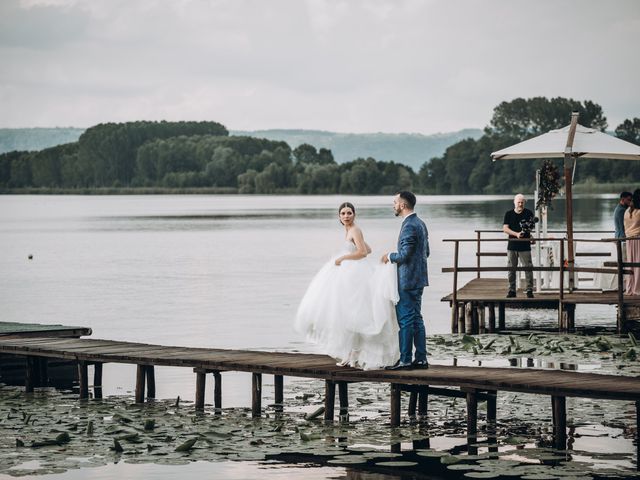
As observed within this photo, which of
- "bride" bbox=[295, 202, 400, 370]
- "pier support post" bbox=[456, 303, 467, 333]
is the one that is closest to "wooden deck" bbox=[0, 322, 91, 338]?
"bride" bbox=[295, 202, 400, 370]

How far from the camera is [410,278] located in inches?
511

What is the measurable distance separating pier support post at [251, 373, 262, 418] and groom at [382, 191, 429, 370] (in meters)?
1.82

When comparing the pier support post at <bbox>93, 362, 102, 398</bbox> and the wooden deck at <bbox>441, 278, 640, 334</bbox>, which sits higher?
the wooden deck at <bbox>441, 278, 640, 334</bbox>

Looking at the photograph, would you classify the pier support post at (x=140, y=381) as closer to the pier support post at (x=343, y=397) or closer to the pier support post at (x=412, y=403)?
the pier support post at (x=343, y=397)

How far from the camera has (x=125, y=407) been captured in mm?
15344

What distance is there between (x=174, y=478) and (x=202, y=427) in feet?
6.49

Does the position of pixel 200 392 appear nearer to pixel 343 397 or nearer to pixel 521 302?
pixel 343 397

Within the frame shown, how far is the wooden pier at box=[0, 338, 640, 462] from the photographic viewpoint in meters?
12.3

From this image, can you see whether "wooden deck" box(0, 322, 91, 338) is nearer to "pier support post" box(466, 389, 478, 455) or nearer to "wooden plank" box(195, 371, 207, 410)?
"wooden plank" box(195, 371, 207, 410)

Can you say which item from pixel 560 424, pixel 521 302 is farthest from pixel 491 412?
pixel 521 302

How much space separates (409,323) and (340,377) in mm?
925

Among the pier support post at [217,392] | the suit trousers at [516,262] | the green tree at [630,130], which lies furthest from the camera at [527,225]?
the green tree at [630,130]

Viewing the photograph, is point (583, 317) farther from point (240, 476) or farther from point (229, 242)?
point (229, 242)

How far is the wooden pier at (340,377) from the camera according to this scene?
12336mm
